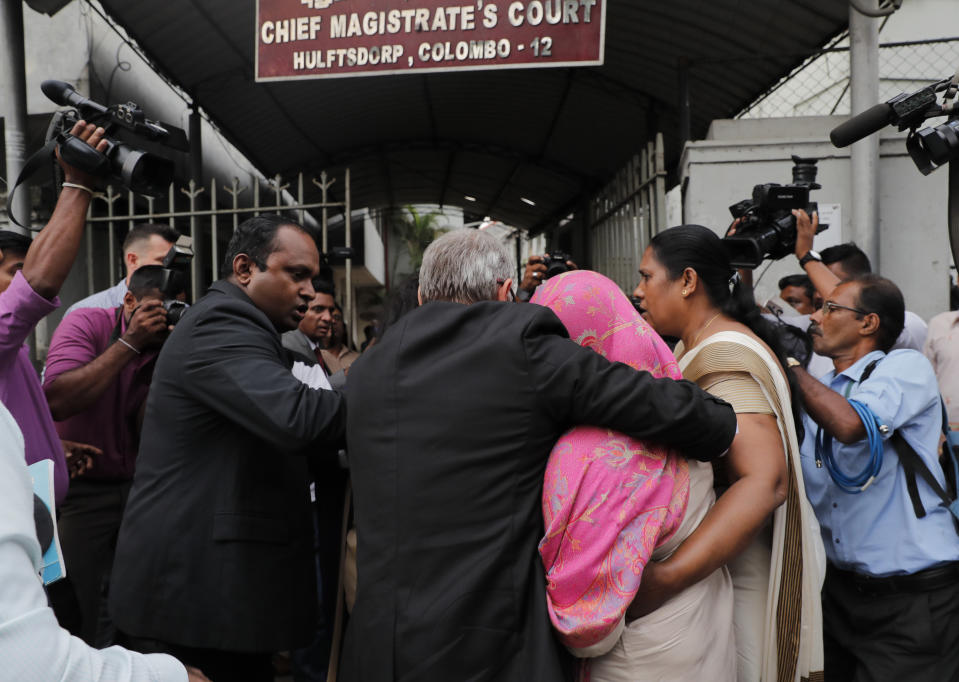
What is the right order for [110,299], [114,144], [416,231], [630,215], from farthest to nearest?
[416,231] < [630,215] < [110,299] < [114,144]

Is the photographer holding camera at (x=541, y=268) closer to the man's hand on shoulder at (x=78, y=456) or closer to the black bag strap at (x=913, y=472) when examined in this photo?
the black bag strap at (x=913, y=472)

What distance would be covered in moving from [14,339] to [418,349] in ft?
4.28

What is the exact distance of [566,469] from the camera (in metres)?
1.78

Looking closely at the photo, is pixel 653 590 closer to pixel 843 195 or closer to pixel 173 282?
pixel 173 282

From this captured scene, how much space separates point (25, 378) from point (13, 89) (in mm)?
2998

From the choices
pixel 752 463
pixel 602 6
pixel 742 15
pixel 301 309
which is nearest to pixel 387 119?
pixel 742 15

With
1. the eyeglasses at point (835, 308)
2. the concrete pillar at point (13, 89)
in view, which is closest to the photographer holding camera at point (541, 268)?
the eyeglasses at point (835, 308)

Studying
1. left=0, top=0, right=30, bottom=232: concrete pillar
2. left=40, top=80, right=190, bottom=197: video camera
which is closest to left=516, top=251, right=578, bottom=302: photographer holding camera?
left=40, top=80, right=190, bottom=197: video camera

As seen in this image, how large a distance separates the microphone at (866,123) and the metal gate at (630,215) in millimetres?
2653

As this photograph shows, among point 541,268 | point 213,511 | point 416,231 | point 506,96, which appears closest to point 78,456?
point 213,511

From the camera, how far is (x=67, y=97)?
103 inches

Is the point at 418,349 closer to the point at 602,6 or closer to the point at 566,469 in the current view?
the point at 566,469

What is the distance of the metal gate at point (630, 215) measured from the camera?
20.0ft

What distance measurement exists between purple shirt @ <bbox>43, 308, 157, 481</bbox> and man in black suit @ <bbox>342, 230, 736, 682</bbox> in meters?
1.96
